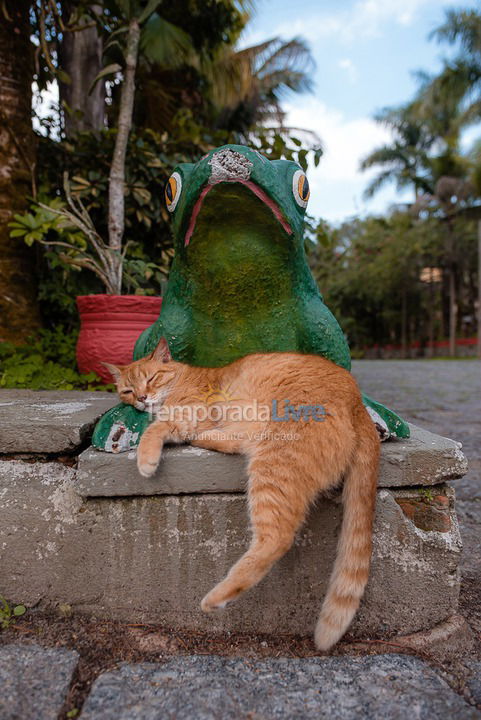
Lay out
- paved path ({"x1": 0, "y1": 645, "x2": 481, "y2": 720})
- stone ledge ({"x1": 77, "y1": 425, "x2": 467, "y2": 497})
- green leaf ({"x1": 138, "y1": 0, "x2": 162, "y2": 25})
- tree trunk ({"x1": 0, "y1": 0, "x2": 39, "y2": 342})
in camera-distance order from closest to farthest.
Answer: paved path ({"x1": 0, "y1": 645, "x2": 481, "y2": 720})
stone ledge ({"x1": 77, "y1": 425, "x2": 467, "y2": 497})
tree trunk ({"x1": 0, "y1": 0, "x2": 39, "y2": 342})
green leaf ({"x1": 138, "y1": 0, "x2": 162, "y2": 25})

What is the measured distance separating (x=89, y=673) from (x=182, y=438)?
64 cm

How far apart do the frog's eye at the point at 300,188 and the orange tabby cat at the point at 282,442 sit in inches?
20.8

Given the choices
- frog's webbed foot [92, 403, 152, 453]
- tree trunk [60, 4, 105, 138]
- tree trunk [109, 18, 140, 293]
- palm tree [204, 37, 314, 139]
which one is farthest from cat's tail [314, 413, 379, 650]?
palm tree [204, 37, 314, 139]

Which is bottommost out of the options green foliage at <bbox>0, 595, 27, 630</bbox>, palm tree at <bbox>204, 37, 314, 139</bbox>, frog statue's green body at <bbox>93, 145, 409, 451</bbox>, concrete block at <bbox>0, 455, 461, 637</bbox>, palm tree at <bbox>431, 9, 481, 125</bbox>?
green foliage at <bbox>0, 595, 27, 630</bbox>

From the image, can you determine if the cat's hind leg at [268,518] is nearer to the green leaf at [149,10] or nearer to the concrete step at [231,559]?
the concrete step at [231,559]

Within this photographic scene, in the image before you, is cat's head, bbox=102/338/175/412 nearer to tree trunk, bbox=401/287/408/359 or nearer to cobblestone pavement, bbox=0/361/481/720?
cobblestone pavement, bbox=0/361/481/720

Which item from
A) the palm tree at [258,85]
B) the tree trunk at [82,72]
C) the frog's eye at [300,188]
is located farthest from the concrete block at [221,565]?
the palm tree at [258,85]

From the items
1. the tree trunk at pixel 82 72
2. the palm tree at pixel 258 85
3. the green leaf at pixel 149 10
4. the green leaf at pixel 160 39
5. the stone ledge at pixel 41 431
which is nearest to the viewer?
the stone ledge at pixel 41 431

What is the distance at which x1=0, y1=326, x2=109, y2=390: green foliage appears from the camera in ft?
9.25

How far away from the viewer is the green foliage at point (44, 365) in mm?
2818

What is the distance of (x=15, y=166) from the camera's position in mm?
3311

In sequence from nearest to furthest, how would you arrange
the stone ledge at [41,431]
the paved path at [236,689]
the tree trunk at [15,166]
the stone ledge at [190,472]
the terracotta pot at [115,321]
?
the paved path at [236,689] → the stone ledge at [190,472] → the stone ledge at [41,431] → the terracotta pot at [115,321] → the tree trunk at [15,166]

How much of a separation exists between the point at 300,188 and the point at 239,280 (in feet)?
1.25

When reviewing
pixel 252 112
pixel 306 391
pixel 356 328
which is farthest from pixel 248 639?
pixel 356 328
